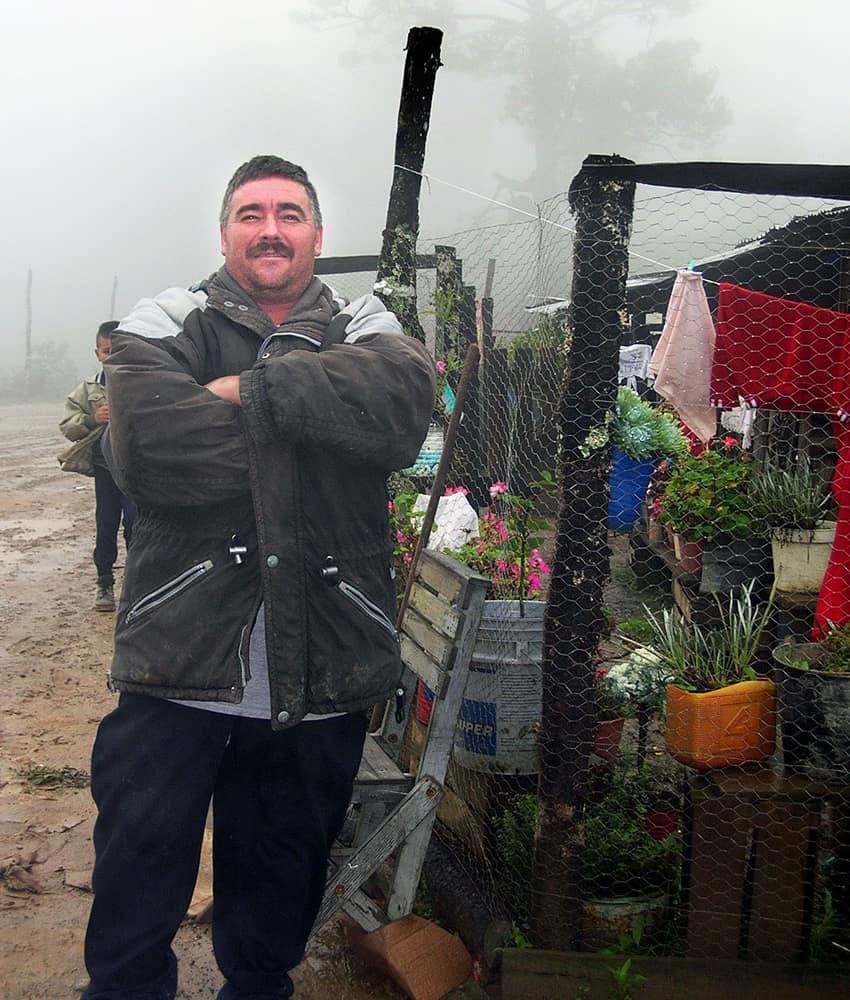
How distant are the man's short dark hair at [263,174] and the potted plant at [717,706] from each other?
181 cm

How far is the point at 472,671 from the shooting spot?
11.5ft

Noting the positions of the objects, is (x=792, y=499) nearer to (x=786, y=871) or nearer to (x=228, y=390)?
(x=786, y=871)

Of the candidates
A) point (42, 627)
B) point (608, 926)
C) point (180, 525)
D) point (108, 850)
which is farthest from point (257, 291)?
point (42, 627)

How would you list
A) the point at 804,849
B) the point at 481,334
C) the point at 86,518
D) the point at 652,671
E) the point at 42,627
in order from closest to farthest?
the point at 804,849
the point at 652,671
the point at 42,627
the point at 481,334
the point at 86,518

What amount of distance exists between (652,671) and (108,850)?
195 centimetres

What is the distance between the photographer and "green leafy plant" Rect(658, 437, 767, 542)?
4.90 metres

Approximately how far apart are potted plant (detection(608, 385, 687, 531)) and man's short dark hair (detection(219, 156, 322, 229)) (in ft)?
3.57

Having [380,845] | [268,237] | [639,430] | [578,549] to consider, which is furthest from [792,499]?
[268,237]

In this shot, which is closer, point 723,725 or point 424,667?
point 723,725

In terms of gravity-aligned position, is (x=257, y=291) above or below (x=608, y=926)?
above

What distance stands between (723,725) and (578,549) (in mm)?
715

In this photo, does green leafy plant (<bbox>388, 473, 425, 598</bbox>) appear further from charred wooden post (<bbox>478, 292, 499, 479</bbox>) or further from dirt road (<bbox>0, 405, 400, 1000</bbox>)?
charred wooden post (<bbox>478, 292, 499, 479</bbox>)

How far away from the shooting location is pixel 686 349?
143 inches

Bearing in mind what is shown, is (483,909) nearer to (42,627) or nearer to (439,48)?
(439,48)
